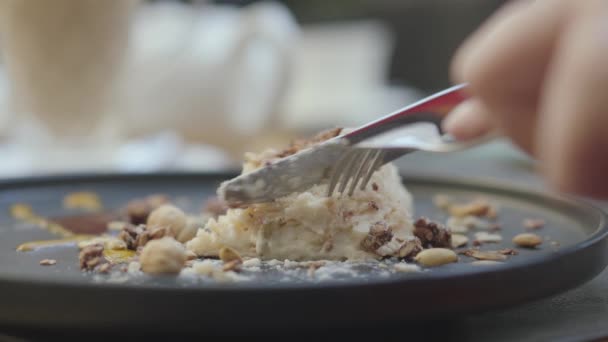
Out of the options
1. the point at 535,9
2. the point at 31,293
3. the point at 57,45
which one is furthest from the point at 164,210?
the point at 57,45

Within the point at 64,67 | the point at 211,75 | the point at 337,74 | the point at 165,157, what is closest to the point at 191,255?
the point at 64,67

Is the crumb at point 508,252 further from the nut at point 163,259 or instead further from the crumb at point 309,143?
the nut at point 163,259

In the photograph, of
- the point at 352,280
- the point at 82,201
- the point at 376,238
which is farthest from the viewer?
the point at 82,201

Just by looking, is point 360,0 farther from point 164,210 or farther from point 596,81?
point 596,81

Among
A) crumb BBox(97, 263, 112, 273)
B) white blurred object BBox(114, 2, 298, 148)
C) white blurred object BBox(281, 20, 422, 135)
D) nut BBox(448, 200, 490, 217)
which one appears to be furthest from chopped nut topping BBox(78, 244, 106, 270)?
white blurred object BBox(281, 20, 422, 135)

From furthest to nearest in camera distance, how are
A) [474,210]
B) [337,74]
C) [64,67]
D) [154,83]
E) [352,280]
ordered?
[337,74], [154,83], [64,67], [474,210], [352,280]

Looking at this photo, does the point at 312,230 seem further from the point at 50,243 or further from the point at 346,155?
the point at 50,243
